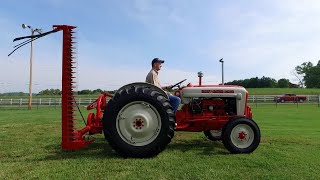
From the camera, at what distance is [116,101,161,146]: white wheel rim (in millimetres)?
7480

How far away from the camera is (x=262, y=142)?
30.7 ft

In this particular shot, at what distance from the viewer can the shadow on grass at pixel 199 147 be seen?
8.05m

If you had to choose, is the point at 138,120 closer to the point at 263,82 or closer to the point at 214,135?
the point at 214,135

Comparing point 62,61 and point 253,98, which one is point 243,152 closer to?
point 62,61

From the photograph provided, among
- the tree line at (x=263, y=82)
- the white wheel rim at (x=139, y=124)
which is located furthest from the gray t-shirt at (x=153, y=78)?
the tree line at (x=263, y=82)

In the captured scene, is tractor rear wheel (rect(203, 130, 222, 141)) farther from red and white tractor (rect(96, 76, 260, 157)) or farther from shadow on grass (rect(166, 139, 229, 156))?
red and white tractor (rect(96, 76, 260, 157))

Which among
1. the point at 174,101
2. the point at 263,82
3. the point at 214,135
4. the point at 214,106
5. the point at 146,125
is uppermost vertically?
the point at 263,82

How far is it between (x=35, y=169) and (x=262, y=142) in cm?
538

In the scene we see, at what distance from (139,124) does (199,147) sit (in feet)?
6.13

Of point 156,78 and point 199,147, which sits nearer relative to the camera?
point 156,78

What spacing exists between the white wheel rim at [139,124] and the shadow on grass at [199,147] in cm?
98

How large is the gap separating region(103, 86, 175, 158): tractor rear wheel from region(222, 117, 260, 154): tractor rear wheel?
1.20m

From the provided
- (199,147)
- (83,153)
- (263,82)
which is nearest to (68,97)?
(83,153)

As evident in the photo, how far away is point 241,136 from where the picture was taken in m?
7.91
